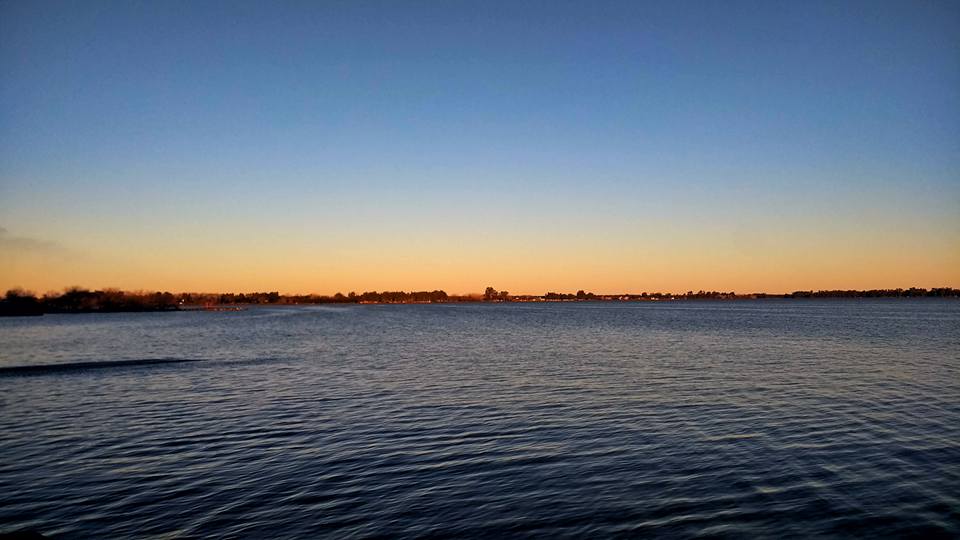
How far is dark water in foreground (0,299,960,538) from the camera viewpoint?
13953 millimetres

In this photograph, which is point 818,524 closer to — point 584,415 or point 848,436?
point 848,436

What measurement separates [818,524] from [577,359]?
37.4m

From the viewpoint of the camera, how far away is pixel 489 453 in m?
19.8

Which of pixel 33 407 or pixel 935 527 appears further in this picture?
pixel 33 407

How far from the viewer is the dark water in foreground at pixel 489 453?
45.8 ft

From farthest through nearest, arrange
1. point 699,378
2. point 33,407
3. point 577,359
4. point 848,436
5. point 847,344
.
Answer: point 847,344
point 577,359
point 699,378
point 33,407
point 848,436

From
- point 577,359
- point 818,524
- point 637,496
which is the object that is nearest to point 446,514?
point 637,496

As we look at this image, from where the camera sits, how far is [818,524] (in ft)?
44.0

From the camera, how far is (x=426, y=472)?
1781 centimetres

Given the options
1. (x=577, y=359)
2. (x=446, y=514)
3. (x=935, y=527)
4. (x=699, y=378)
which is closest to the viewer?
(x=935, y=527)

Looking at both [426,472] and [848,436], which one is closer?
[426,472]

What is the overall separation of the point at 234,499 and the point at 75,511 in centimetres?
373

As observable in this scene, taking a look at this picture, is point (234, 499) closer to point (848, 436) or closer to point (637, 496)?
point (637, 496)

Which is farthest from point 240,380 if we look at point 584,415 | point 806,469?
point 806,469
